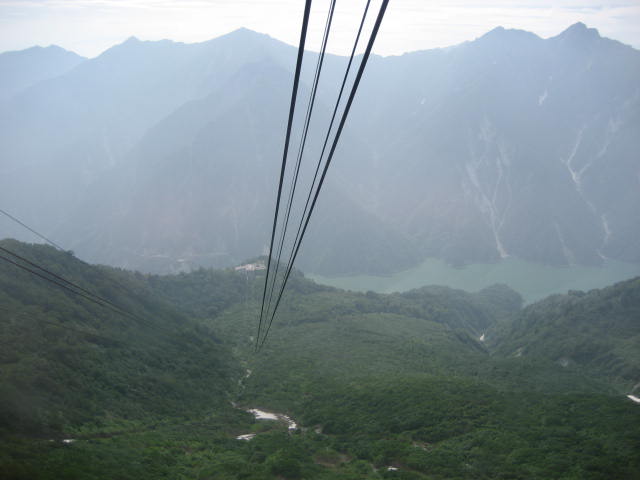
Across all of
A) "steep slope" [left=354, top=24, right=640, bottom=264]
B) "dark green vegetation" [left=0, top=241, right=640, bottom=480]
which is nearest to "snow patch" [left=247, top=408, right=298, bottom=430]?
"dark green vegetation" [left=0, top=241, right=640, bottom=480]

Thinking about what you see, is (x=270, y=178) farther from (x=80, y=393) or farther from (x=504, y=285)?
(x=80, y=393)

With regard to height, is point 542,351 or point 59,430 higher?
point 542,351

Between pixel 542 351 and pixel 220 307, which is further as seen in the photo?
pixel 220 307

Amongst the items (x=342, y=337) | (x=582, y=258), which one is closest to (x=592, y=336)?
(x=342, y=337)

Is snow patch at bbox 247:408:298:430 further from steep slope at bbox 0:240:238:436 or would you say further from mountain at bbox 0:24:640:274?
mountain at bbox 0:24:640:274

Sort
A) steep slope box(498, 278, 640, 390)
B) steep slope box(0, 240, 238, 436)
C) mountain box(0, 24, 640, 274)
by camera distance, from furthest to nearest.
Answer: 1. mountain box(0, 24, 640, 274)
2. steep slope box(498, 278, 640, 390)
3. steep slope box(0, 240, 238, 436)

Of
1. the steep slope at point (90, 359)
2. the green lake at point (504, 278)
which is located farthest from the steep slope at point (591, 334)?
the green lake at point (504, 278)

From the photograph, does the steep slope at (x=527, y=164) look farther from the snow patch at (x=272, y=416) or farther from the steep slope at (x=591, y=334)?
the snow patch at (x=272, y=416)
